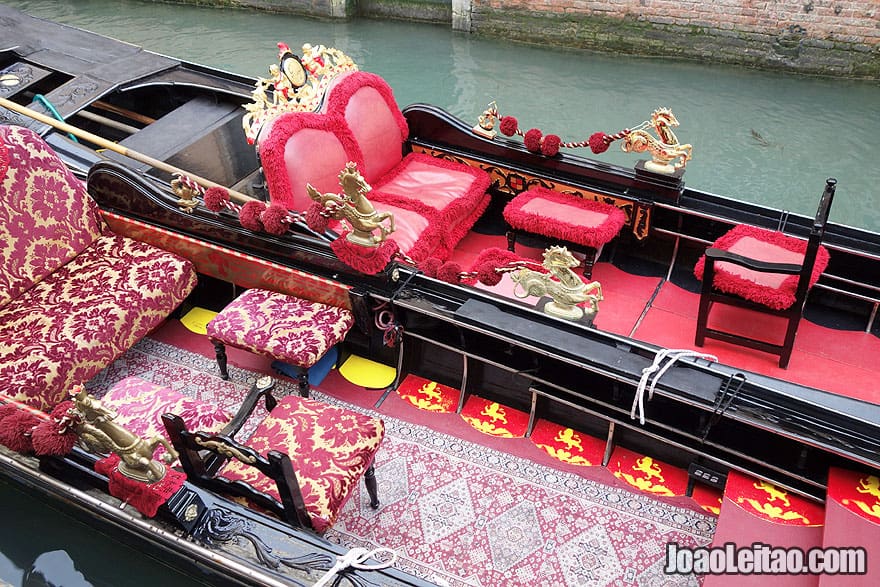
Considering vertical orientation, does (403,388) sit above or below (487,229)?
below

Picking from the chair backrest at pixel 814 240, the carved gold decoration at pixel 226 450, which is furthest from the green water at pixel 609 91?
the carved gold decoration at pixel 226 450

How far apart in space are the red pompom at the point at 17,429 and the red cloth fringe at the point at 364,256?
1.04 metres

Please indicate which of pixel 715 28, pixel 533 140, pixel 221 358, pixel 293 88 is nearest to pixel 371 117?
pixel 293 88

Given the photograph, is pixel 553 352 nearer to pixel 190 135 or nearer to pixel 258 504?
pixel 258 504

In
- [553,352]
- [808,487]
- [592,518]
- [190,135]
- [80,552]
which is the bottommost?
[80,552]

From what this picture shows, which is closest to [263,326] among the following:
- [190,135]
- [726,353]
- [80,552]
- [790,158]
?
[80,552]

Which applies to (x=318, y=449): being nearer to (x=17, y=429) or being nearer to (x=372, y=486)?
(x=372, y=486)

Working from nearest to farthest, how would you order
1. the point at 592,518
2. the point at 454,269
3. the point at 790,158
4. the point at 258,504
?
the point at 258,504, the point at 592,518, the point at 454,269, the point at 790,158

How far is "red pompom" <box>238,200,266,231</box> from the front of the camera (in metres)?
2.68

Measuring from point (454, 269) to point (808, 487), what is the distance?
1250mm

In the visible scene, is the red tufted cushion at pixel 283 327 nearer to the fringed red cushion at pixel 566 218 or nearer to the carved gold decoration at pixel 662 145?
the fringed red cushion at pixel 566 218

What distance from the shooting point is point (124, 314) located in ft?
8.96

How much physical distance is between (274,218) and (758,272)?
5.67ft

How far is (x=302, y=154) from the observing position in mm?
2852
